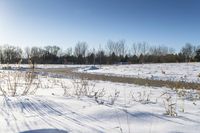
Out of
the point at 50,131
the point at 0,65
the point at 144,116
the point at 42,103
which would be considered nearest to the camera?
the point at 50,131

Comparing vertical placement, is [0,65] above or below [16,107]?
above

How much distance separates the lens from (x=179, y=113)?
3555 mm

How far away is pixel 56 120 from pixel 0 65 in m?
3.85

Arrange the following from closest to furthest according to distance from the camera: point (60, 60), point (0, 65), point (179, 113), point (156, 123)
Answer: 1. point (156, 123)
2. point (179, 113)
3. point (0, 65)
4. point (60, 60)

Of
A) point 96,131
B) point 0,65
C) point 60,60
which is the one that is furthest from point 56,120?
point 60,60

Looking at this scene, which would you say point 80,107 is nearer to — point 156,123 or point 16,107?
point 16,107

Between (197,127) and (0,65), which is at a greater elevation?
(0,65)

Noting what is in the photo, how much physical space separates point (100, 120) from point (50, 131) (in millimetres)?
709

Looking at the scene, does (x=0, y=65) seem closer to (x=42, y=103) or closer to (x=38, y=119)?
(x=42, y=103)

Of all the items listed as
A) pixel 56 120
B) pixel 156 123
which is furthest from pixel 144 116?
pixel 56 120

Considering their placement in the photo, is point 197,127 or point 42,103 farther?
point 42,103

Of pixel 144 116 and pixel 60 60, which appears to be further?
pixel 60 60

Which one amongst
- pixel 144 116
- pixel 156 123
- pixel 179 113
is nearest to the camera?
pixel 156 123

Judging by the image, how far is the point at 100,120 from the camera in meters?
3.10
